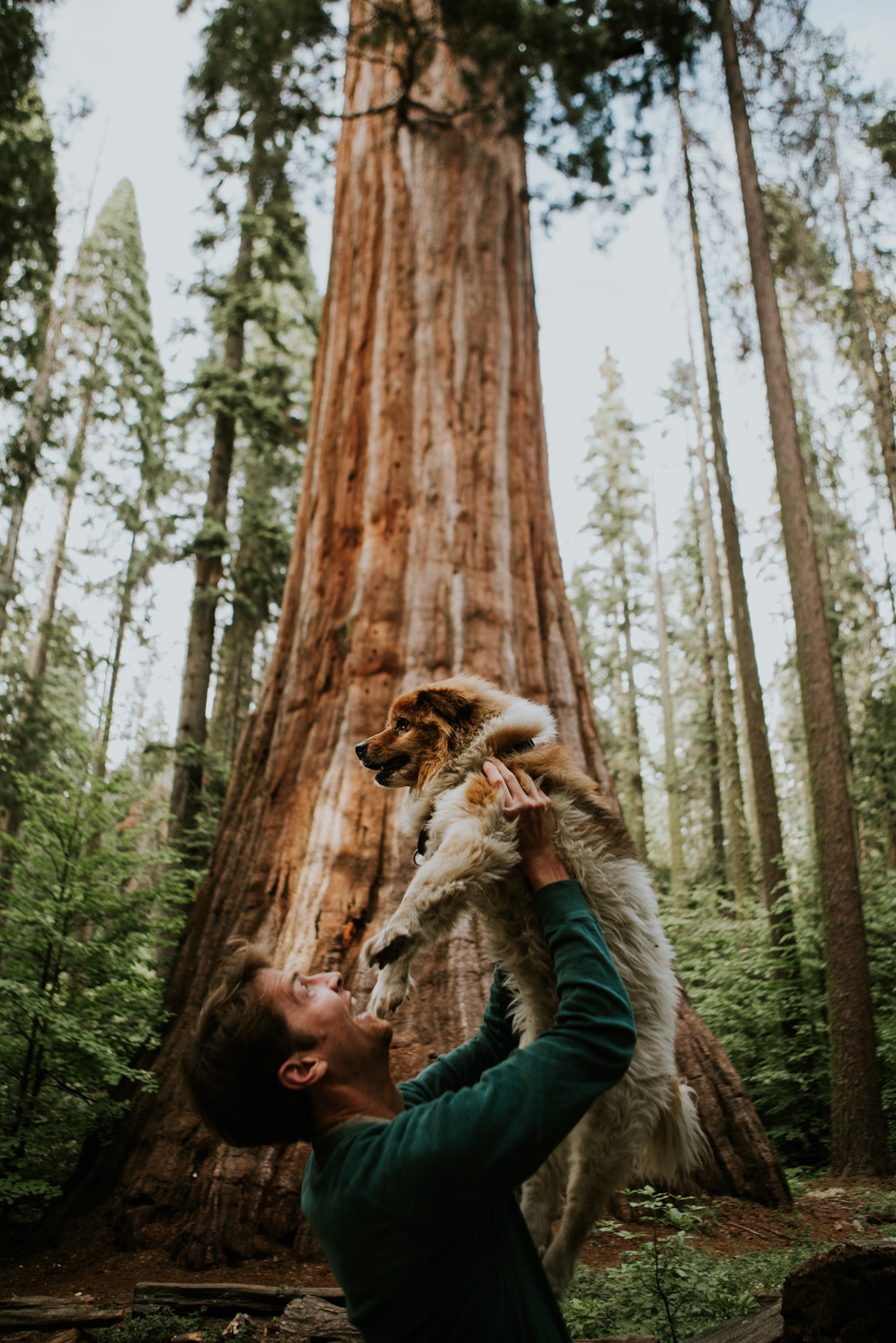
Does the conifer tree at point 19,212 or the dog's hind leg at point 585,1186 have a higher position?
the conifer tree at point 19,212

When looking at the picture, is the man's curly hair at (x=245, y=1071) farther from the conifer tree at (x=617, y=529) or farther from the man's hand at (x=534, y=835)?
the conifer tree at (x=617, y=529)

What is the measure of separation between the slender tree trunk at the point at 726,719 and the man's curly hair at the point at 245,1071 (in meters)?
11.7

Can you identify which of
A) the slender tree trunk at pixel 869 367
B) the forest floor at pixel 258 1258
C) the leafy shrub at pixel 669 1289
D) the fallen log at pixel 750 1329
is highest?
the slender tree trunk at pixel 869 367

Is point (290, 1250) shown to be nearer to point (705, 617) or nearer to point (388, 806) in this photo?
point (388, 806)

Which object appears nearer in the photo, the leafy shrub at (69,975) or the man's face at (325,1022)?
the man's face at (325,1022)

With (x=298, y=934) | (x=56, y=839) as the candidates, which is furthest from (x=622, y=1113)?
(x=56, y=839)

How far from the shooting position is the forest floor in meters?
3.56

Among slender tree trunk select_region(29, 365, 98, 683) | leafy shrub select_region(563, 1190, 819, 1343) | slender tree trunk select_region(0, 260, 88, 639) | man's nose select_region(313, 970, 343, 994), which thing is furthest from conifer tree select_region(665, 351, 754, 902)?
slender tree trunk select_region(29, 365, 98, 683)

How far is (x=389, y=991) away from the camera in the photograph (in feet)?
7.41

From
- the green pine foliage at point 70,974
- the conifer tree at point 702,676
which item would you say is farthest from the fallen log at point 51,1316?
the conifer tree at point 702,676

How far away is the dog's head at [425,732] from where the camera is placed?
3.26 metres

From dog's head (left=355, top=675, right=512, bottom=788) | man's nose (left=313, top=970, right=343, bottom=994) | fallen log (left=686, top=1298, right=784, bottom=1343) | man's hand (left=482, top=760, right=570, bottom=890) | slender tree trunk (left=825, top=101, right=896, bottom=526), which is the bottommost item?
fallen log (left=686, top=1298, right=784, bottom=1343)

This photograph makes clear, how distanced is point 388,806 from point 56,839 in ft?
7.68

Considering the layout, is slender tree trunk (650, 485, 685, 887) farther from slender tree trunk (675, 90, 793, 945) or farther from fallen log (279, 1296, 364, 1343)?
fallen log (279, 1296, 364, 1343)
